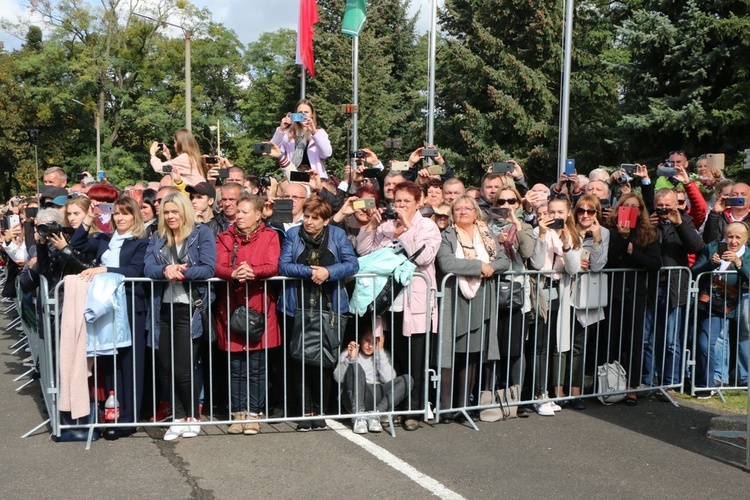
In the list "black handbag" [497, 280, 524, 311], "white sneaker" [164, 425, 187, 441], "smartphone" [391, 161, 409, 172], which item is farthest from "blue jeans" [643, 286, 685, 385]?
"white sneaker" [164, 425, 187, 441]

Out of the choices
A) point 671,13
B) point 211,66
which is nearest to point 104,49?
point 211,66

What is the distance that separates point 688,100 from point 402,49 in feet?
93.2

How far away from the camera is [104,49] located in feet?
159

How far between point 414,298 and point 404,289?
0.11m

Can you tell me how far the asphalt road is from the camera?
4.98m

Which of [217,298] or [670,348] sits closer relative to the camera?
[217,298]

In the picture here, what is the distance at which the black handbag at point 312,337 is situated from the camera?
6.24m

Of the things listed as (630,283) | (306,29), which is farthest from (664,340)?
(306,29)

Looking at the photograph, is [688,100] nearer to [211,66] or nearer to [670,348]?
[670,348]

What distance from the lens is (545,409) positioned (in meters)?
6.90

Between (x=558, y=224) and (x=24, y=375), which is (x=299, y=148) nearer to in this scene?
(x=558, y=224)

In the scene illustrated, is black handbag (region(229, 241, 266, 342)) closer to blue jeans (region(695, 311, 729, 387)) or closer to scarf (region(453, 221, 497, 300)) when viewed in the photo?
scarf (region(453, 221, 497, 300))

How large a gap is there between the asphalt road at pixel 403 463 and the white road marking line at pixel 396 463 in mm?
13

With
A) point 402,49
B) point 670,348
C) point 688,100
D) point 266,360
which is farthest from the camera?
point 402,49
